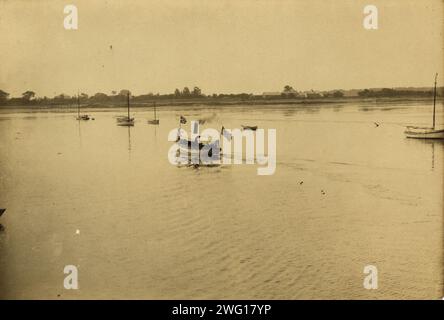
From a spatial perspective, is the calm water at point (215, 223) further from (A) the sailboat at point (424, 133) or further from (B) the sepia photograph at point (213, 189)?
(A) the sailboat at point (424, 133)

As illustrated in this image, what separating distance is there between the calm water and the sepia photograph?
0.06ft

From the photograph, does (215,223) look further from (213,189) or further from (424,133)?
(424,133)

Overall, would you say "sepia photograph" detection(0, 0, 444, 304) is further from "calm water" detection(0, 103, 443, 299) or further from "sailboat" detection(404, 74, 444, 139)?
"sailboat" detection(404, 74, 444, 139)

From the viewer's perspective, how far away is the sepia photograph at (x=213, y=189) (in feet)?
12.5

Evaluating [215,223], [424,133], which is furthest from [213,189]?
[424,133]

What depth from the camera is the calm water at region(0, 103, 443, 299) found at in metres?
3.81

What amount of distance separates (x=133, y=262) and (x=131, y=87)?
1743mm

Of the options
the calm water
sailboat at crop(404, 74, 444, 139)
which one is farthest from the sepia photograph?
sailboat at crop(404, 74, 444, 139)

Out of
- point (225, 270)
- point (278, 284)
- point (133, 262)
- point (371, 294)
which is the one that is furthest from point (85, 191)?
point (371, 294)

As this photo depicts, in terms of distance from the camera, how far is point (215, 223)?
4938 millimetres

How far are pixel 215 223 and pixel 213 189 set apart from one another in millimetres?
1061

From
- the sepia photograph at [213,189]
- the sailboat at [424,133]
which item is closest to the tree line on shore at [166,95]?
the sepia photograph at [213,189]

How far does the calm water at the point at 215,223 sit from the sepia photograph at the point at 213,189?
0.02 metres
